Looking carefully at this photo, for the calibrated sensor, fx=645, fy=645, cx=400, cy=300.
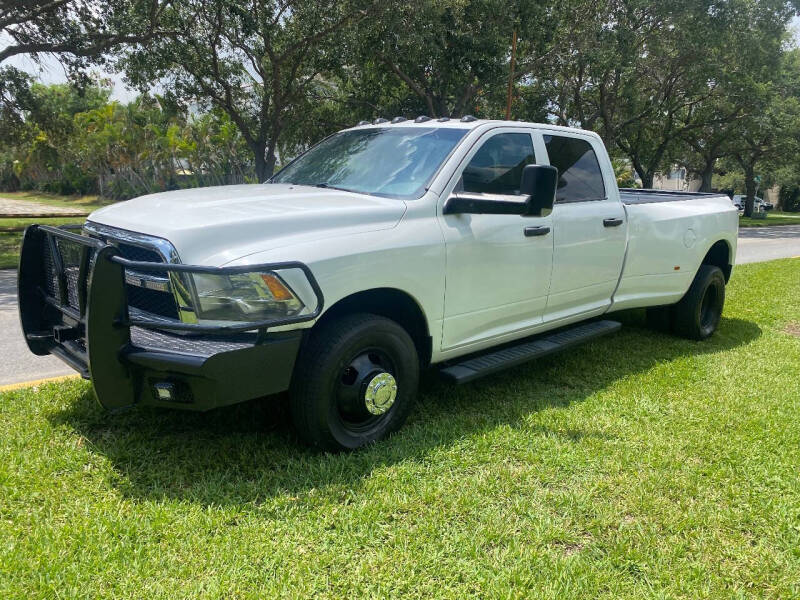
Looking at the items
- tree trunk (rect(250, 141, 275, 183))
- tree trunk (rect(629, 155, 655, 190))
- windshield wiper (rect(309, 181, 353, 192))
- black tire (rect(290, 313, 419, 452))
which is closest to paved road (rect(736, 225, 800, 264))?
tree trunk (rect(629, 155, 655, 190))

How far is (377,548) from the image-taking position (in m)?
2.75

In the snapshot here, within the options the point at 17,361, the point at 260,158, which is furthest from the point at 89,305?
the point at 260,158

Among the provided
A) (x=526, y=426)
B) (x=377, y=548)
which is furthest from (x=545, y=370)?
(x=377, y=548)

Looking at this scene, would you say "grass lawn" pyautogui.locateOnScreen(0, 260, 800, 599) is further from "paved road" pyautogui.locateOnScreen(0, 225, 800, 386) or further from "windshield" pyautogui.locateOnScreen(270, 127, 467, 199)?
"windshield" pyautogui.locateOnScreen(270, 127, 467, 199)

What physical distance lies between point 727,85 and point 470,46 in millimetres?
12875

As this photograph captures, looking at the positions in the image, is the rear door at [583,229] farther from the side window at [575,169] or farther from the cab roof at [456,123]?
the cab roof at [456,123]

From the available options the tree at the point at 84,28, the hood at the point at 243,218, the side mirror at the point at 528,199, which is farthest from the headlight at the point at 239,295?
the tree at the point at 84,28

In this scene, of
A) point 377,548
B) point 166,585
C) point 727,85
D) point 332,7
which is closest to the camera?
point 166,585

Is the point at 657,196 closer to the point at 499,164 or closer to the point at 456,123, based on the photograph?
the point at 499,164

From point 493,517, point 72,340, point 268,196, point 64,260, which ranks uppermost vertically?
point 268,196

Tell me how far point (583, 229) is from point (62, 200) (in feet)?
184

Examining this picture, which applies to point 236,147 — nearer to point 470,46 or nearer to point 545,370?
point 470,46

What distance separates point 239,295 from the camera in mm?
3004

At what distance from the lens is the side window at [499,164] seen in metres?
4.14
